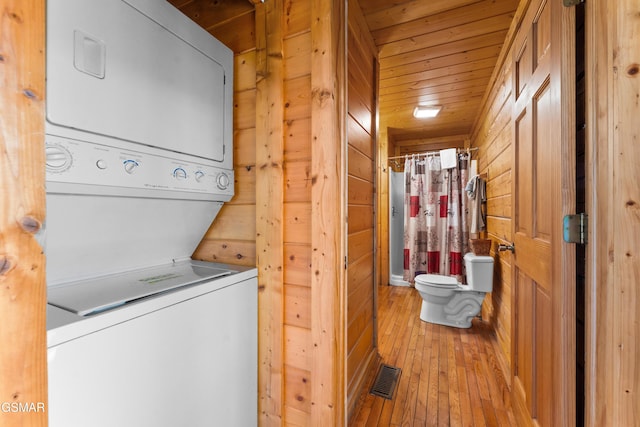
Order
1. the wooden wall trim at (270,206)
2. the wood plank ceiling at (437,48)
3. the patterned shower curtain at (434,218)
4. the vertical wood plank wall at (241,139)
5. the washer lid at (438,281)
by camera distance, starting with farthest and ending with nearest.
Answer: the patterned shower curtain at (434,218), the washer lid at (438,281), the wood plank ceiling at (437,48), the vertical wood plank wall at (241,139), the wooden wall trim at (270,206)

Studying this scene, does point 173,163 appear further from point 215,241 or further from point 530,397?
point 530,397

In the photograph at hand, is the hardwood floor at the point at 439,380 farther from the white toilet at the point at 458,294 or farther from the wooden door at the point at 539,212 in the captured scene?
the wooden door at the point at 539,212

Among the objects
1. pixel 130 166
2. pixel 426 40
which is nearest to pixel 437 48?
pixel 426 40

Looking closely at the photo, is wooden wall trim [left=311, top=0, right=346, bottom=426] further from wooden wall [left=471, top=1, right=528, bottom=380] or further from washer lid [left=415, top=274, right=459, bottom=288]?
washer lid [left=415, top=274, right=459, bottom=288]

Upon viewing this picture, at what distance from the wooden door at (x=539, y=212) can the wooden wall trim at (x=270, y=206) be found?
1030 mm

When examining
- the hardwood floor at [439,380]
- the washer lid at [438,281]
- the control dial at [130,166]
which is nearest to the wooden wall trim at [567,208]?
the hardwood floor at [439,380]

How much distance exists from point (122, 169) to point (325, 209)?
0.71 m

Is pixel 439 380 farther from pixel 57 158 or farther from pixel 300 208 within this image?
pixel 57 158

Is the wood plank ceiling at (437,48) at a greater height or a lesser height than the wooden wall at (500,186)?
greater

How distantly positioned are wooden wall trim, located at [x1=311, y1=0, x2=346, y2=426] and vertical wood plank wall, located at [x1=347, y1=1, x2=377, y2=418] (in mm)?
449

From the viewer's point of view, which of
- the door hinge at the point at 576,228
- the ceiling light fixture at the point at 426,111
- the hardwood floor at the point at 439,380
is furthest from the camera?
the ceiling light fixture at the point at 426,111

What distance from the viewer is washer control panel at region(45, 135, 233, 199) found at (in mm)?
730

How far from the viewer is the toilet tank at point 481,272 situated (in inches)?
95.0

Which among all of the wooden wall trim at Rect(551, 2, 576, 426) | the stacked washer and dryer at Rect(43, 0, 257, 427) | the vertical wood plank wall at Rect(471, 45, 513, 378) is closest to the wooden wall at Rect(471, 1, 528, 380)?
the vertical wood plank wall at Rect(471, 45, 513, 378)
